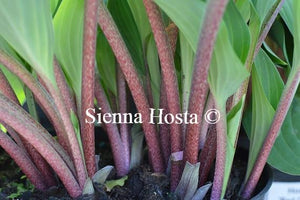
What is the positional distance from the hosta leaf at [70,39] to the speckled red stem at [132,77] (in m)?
0.05

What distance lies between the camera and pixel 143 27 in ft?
1.87

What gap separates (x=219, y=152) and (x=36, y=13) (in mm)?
257

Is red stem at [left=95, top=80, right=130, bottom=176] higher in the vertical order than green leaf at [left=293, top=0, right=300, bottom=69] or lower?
lower

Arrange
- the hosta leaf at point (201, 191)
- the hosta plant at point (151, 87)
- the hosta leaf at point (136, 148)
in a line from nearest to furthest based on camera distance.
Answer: the hosta plant at point (151, 87) → the hosta leaf at point (201, 191) → the hosta leaf at point (136, 148)

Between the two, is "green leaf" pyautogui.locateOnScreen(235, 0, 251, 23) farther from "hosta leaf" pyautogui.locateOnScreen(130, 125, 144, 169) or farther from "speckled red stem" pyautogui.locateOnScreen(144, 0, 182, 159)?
"hosta leaf" pyautogui.locateOnScreen(130, 125, 144, 169)

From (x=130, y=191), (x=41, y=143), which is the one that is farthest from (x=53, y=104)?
(x=130, y=191)

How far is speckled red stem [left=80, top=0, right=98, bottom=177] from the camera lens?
1.31 ft

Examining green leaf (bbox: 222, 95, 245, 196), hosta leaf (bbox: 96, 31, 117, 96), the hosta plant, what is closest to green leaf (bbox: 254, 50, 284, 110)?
the hosta plant

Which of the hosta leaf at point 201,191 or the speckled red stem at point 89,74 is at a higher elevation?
the speckled red stem at point 89,74

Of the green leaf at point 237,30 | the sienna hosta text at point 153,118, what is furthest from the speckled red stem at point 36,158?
the green leaf at point 237,30

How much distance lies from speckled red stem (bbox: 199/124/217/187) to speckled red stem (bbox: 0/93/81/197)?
17cm

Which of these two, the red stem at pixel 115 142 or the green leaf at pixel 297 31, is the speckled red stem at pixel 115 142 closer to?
the red stem at pixel 115 142

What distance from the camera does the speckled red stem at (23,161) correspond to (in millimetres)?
520

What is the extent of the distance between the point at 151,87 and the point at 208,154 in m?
0.14
